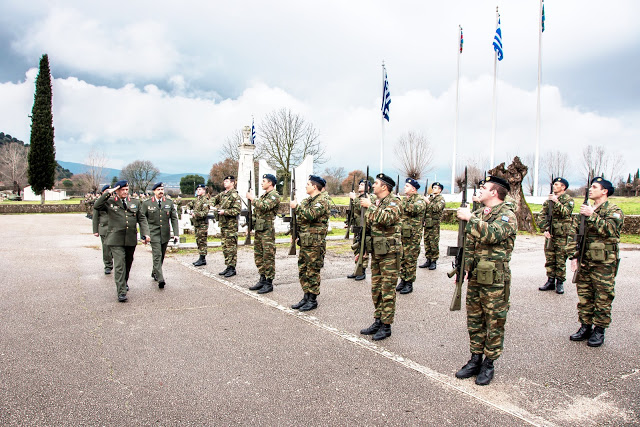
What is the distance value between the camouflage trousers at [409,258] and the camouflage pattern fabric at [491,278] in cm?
341

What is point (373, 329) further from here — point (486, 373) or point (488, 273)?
point (488, 273)

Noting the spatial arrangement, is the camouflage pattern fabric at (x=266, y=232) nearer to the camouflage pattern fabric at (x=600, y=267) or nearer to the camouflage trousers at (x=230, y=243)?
the camouflage trousers at (x=230, y=243)

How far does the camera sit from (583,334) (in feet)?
15.8

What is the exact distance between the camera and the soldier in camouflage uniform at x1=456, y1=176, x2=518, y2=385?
3613mm

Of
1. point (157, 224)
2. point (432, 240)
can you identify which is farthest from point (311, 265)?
point (432, 240)

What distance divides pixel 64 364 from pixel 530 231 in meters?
18.9

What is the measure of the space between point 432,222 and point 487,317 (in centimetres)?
573

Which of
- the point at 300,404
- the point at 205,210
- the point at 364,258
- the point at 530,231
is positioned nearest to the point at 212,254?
the point at 205,210

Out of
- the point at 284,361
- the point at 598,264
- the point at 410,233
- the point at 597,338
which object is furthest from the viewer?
the point at 410,233

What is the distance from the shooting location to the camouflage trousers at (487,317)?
144 inches

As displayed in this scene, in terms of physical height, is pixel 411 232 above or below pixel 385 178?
below

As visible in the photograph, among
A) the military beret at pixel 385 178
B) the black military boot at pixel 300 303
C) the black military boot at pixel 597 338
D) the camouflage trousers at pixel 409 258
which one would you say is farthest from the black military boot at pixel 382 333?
the camouflage trousers at pixel 409 258

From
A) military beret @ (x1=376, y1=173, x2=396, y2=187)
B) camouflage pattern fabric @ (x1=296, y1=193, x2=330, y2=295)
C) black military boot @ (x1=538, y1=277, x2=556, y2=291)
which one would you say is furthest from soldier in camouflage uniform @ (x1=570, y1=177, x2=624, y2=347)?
camouflage pattern fabric @ (x1=296, y1=193, x2=330, y2=295)

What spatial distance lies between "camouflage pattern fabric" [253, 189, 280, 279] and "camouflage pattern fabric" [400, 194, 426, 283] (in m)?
2.44
